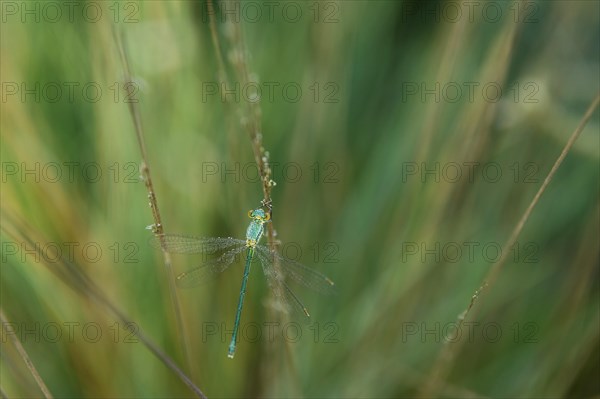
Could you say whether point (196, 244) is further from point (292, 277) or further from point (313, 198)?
point (313, 198)

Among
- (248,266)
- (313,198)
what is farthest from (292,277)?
(313,198)

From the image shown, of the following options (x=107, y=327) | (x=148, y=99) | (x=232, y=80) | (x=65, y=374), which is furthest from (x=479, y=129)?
(x=65, y=374)

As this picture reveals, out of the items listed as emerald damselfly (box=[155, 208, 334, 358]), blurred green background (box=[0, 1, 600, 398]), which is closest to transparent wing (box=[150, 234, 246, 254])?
emerald damselfly (box=[155, 208, 334, 358])

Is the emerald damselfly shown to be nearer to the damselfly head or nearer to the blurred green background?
the damselfly head

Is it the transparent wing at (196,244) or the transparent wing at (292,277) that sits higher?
the transparent wing at (196,244)

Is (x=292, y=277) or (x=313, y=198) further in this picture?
(x=313, y=198)

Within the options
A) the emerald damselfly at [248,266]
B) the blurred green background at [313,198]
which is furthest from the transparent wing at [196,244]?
the blurred green background at [313,198]

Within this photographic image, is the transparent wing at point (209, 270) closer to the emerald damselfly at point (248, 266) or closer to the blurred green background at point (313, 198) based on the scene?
the emerald damselfly at point (248, 266)
